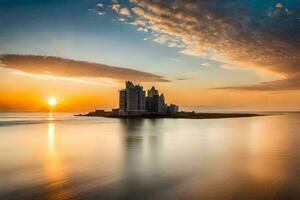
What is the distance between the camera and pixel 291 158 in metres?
18.5

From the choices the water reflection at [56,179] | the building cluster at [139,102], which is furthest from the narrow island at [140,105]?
the water reflection at [56,179]

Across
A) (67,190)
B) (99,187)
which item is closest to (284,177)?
(99,187)

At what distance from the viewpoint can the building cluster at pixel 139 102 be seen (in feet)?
516

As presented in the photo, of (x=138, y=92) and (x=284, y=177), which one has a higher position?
(x=138, y=92)

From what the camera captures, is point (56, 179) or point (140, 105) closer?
point (56, 179)

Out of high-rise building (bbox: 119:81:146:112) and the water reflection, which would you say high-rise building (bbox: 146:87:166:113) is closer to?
high-rise building (bbox: 119:81:146:112)

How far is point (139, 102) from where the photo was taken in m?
163

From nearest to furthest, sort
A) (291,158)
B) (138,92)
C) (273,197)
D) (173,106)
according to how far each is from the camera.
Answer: (273,197), (291,158), (138,92), (173,106)

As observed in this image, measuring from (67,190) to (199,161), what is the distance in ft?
32.0

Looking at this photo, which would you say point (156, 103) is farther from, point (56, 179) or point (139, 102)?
point (56, 179)

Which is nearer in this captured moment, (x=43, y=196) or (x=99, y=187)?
(x=43, y=196)

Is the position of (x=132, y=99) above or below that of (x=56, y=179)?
above

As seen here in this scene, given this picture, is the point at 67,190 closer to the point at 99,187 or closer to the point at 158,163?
the point at 99,187

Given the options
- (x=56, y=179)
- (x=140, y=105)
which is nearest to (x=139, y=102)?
(x=140, y=105)
